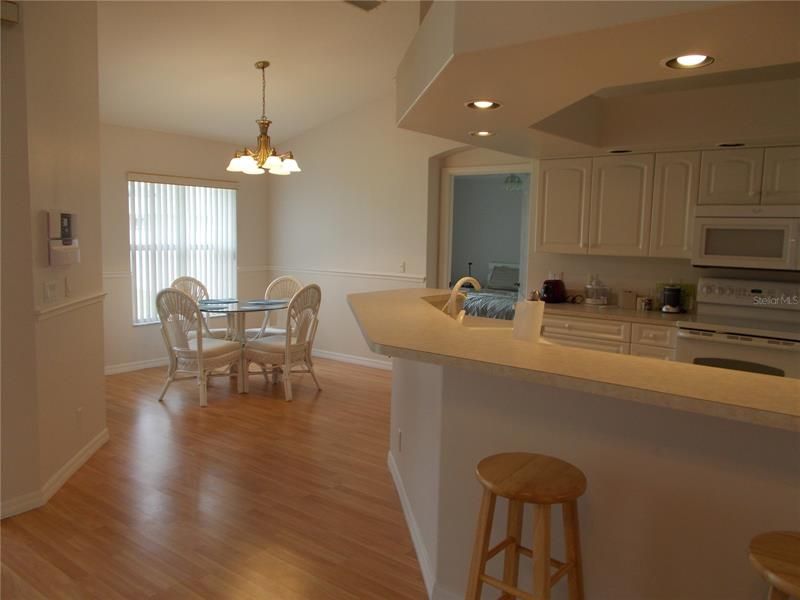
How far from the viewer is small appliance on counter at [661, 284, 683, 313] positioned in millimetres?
4141

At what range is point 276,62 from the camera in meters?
4.64

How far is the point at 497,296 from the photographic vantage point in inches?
217

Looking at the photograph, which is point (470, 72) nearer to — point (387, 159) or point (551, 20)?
point (551, 20)

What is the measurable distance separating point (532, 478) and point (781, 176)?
314 cm

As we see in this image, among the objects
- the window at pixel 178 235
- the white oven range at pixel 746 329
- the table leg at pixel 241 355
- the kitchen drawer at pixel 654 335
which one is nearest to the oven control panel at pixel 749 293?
the white oven range at pixel 746 329

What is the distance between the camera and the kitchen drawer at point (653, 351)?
3.84m

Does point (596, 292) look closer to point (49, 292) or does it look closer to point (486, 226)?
point (486, 226)

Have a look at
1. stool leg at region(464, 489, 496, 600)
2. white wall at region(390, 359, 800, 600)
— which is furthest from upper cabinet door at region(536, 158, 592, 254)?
stool leg at region(464, 489, 496, 600)

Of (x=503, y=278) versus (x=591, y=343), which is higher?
(x=503, y=278)

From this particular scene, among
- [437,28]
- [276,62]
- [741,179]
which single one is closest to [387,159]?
[276,62]

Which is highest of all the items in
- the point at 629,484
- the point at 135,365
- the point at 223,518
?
the point at 629,484

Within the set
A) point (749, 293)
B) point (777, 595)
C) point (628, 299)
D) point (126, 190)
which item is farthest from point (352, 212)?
point (777, 595)

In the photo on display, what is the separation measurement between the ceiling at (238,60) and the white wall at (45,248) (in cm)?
59

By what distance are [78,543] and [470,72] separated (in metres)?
2.69
